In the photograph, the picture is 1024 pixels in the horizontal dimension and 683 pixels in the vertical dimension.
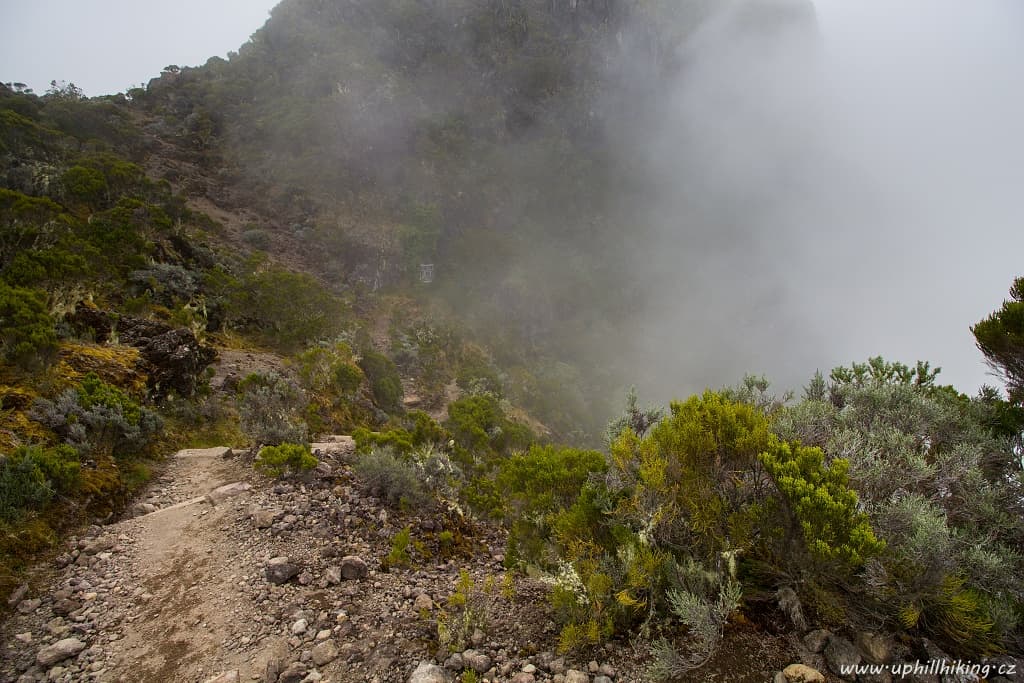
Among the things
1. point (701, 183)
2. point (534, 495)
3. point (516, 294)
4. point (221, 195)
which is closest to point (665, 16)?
point (701, 183)

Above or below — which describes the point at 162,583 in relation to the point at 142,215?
below

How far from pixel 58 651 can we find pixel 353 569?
2.54m

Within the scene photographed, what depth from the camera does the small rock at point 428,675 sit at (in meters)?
3.43

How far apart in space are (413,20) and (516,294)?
49.5m

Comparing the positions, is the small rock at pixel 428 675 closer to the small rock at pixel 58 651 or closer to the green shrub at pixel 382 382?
the small rock at pixel 58 651

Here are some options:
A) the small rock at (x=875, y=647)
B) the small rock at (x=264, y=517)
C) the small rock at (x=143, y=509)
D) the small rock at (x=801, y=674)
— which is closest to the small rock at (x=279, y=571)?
the small rock at (x=264, y=517)

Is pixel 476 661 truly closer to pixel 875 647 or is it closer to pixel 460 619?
pixel 460 619

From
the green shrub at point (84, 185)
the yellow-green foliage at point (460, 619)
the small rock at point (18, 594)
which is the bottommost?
the small rock at point (18, 594)

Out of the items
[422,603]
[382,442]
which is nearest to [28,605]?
[422,603]

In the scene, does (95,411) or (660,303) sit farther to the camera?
(660,303)

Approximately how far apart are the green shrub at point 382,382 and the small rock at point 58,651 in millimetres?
13329

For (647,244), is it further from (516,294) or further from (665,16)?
(665,16)

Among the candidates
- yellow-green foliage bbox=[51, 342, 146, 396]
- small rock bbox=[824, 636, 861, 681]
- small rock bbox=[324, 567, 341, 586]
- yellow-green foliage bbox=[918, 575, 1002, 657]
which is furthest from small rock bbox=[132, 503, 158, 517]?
yellow-green foliage bbox=[918, 575, 1002, 657]

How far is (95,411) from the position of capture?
22.9ft
